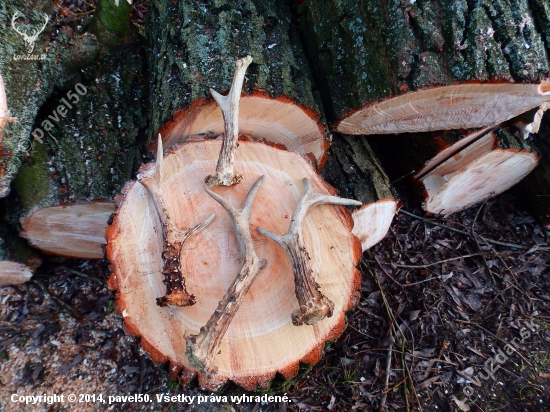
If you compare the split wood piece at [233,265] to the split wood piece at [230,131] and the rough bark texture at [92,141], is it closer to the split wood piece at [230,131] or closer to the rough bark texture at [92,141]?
the split wood piece at [230,131]

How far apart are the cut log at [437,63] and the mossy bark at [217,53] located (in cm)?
27

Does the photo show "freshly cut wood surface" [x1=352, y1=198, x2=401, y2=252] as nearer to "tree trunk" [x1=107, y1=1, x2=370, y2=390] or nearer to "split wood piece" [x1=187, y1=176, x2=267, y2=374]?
"tree trunk" [x1=107, y1=1, x2=370, y2=390]

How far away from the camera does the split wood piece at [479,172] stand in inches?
84.4

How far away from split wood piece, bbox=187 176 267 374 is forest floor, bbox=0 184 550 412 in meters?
0.75

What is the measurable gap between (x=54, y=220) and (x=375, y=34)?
6.68 ft

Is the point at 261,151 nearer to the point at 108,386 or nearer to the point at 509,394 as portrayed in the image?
the point at 108,386

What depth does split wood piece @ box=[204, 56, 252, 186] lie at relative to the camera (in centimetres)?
164

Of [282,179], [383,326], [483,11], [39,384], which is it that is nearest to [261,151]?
[282,179]

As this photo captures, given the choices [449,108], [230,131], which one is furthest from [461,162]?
[230,131]

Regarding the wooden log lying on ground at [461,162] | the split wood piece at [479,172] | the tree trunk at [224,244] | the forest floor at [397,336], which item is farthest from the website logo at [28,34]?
the split wood piece at [479,172]

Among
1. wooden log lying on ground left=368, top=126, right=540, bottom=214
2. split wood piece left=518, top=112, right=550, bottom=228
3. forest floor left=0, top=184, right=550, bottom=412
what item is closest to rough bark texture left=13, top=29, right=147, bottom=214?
forest floor left=0, top=184, right=550, bottom=412

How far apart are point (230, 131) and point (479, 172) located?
1618 mm

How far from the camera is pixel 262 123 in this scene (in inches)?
75.0

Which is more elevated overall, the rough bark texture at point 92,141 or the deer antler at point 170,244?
the rough bark texture at point 92,141
